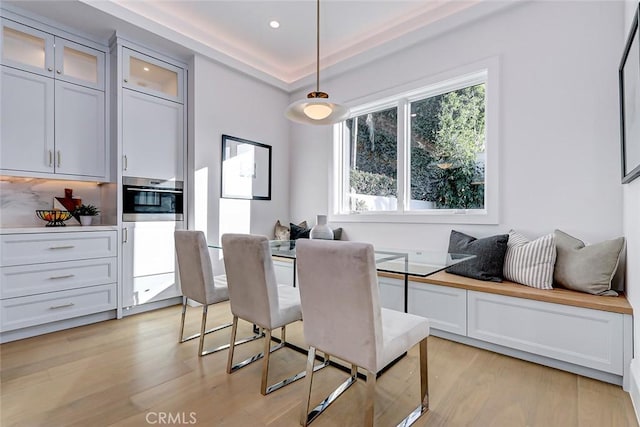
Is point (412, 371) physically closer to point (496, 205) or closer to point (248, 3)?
point (496, 205)

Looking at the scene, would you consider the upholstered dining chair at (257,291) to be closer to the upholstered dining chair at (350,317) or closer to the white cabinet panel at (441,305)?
the upholstered dining chair at (350,317)

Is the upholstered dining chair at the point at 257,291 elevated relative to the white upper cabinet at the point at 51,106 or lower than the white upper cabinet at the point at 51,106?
lower

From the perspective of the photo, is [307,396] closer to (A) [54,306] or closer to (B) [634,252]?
(B) [634,252]

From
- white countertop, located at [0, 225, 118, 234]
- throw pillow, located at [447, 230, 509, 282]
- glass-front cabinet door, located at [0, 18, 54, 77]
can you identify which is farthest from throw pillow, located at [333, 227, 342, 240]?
glass-front cabinet door, located at [0, 18, 54, 77]

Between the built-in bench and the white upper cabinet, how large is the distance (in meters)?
3.43

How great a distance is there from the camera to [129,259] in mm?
3137

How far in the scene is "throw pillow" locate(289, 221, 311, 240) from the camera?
399cm

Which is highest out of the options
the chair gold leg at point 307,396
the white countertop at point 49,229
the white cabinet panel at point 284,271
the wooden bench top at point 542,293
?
the white countertop at point 49,229

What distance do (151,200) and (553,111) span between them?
3.90 m

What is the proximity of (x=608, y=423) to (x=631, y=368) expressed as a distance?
1.41 ft

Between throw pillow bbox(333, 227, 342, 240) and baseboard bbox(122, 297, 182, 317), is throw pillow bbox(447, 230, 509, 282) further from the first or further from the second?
baseboard bbox(122, 297, 182, 317)

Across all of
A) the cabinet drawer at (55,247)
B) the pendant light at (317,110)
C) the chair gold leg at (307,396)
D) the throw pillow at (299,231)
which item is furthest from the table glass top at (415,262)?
the cabinet drawer at (55,247)

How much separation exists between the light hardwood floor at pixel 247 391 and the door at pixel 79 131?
5.36 feet

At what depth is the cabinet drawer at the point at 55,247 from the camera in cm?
248
